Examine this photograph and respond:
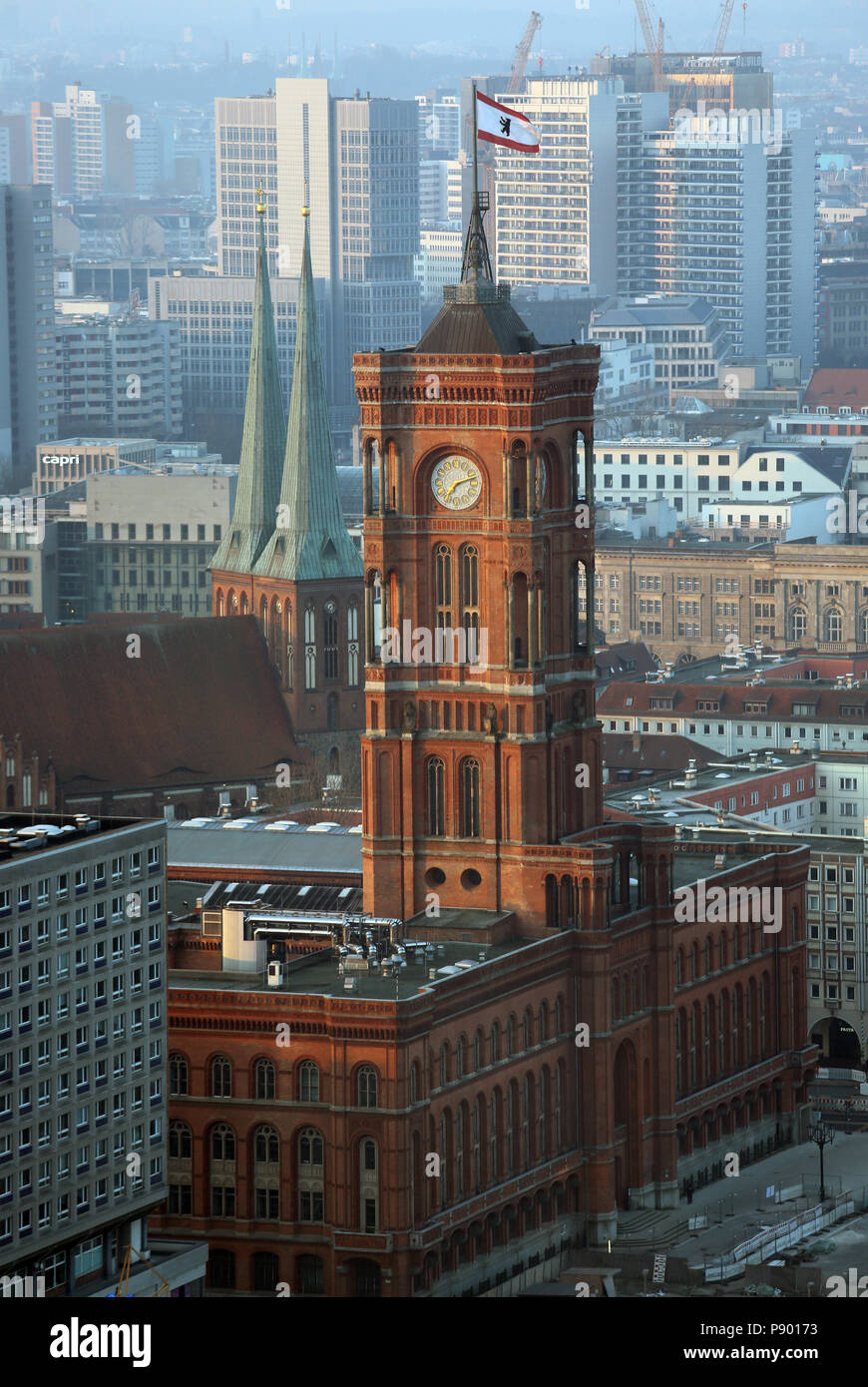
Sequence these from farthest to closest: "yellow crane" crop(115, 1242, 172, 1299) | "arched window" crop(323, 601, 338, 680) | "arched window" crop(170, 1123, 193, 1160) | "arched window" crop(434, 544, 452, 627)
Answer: "arched window" crop(323, 601, 338, 680)
"arched window" crop(434, 544, 452, 627)
"arched window" crop(170, 1123, 193, 1160)
"yellow crane" crop(115, 1242, 172, 1299)

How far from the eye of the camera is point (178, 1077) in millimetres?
115875

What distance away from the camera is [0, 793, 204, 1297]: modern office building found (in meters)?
101

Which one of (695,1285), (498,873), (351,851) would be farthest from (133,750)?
(695,1285)

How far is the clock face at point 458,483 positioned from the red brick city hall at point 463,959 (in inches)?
4.3

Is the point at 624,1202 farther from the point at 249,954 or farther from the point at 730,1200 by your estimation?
the point at 249,954

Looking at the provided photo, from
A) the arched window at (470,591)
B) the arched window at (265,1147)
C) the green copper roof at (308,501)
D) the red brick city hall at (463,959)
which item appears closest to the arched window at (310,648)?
the green copper roof at (308,501)

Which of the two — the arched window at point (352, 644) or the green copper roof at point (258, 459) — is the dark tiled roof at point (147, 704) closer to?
the arched window at point (352, 644)

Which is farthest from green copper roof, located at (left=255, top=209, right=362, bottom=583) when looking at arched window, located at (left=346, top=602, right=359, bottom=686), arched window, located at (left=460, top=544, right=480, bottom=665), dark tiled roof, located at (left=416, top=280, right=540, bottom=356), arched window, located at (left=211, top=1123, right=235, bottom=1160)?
arched window, located at (left=211, top=1123, right=235, bottom=1160)

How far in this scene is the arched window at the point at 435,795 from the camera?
129625 millimetres

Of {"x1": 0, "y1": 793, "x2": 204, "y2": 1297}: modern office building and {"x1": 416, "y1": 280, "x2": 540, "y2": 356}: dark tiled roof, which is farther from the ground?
{"x1": 416, "y1": 280, "x2": 540, "y2": 356}: dark tiled roof

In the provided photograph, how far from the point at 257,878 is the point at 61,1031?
1438 inches

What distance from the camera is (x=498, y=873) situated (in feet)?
422

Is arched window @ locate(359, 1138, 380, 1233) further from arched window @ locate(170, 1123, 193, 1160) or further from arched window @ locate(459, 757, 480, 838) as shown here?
arched window @ locate(459, 757, 480, 838)

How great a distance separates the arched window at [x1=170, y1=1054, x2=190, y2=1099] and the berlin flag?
36.2 meters
